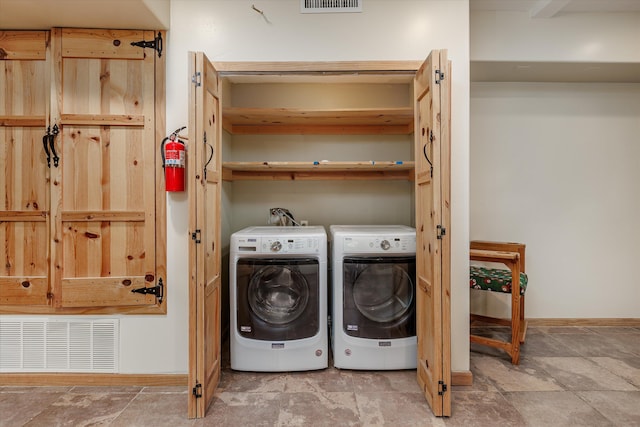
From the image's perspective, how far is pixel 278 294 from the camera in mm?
2445

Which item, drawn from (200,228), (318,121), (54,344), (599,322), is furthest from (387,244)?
(599,322)

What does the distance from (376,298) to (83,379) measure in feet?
6.65

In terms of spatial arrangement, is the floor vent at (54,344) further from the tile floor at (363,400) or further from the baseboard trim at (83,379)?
the tile floor at (363,400)

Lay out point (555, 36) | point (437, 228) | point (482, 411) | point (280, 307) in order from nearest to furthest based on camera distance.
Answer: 1. point (437, 228)
2. point (482, 411)
3. point (280, 307)
4. point (555, 36)

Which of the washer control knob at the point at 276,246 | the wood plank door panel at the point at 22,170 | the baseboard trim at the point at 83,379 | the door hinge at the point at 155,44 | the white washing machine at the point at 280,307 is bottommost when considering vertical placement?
the baseboard trim at the point at 83,379

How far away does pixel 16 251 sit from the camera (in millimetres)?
2232

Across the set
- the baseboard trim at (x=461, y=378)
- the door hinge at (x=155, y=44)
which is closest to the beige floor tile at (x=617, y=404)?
the baseboard trim at (x=461, y=378)

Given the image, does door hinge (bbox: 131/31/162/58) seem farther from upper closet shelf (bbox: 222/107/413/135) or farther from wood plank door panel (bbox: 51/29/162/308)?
upper closet shelf (bbox: 222/107/413/135)

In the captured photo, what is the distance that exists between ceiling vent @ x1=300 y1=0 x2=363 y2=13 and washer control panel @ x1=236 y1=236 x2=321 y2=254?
4.93 feet

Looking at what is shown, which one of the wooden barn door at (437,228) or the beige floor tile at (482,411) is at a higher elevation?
the wooden barn door at (437,228)

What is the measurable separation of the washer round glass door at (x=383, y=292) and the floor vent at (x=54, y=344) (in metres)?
1.66

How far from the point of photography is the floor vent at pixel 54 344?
2.25m

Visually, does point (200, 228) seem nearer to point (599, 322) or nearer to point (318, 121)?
point (318, 121)

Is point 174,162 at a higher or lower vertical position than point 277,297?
higher
